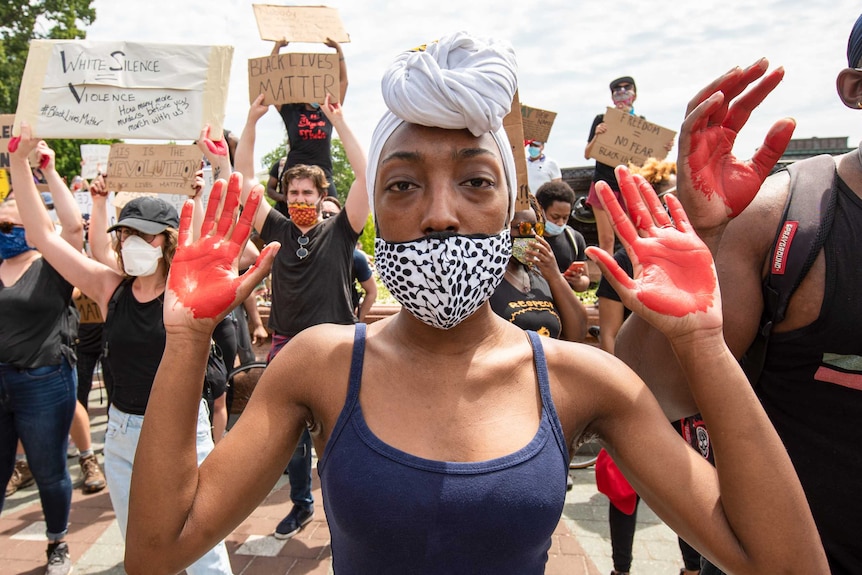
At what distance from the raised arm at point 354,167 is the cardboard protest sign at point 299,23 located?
3.51 ft

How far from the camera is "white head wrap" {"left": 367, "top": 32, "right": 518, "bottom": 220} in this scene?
54.4 inches

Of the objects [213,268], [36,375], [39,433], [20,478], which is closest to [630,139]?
[213,268]

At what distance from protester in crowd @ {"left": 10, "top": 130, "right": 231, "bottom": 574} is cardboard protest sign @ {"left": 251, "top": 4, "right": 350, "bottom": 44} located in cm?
210

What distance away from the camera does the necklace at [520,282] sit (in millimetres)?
3580

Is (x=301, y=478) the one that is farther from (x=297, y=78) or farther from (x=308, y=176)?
(x=297, y=78)

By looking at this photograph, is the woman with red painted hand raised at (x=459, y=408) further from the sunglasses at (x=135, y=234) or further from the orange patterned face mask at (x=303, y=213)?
the orange patterned face mask at (x=303, y=213)

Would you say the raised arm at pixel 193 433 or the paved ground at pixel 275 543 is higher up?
the raised arm at pixel 193 433

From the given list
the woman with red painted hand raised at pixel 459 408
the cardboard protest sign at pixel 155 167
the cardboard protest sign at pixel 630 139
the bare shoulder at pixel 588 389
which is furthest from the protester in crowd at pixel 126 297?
the cardboard protest sign at pixel 630 139

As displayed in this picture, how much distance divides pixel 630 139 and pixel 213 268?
4837 mm

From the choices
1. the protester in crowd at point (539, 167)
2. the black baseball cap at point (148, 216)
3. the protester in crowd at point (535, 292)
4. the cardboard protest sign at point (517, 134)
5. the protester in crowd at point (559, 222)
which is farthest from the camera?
the protester in crowd at point (539, 167)

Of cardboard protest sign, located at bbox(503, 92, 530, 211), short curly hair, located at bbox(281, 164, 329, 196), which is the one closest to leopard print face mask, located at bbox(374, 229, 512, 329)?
cardboard protest sign, located at bbox(503, 92, 530, 211)

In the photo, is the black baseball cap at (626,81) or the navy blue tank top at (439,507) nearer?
the navy blue tank top at (439,507)

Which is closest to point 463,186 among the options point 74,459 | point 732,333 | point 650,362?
point 650,362

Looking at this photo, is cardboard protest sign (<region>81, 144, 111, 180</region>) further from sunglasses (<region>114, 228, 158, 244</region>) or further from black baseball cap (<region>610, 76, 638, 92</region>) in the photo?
black baseball cap (<region>610, 76, 638, 92</region>)
